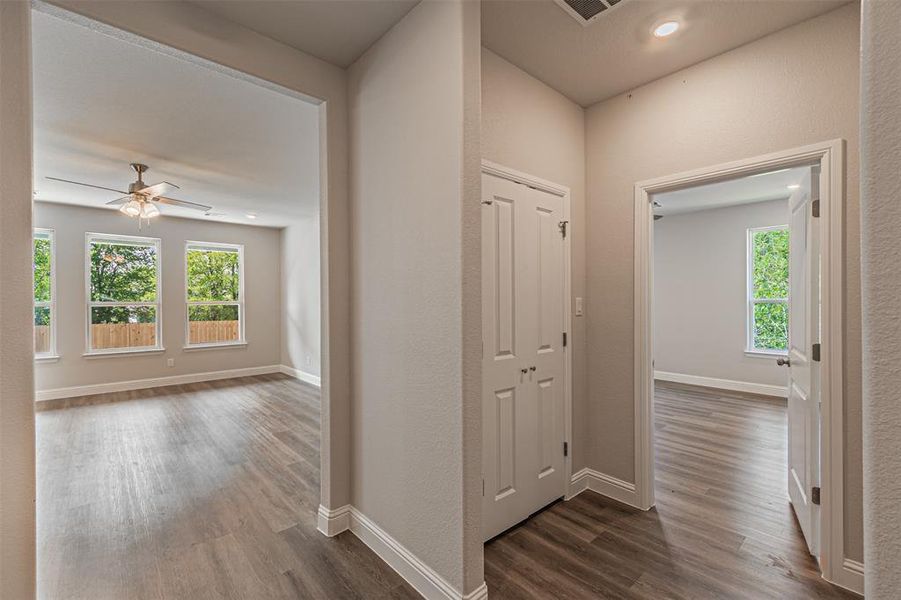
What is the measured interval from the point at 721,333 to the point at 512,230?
17.6 feet

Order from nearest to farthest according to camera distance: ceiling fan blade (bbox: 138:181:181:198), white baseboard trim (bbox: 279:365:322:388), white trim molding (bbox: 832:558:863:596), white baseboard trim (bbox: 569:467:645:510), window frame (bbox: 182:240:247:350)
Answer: white trim molding (bbox: 832:558:863:596) → white baseboard trim (bbox: 569:467:645:510) → ceiling fan blade (bbox: 138:181:181:198) → white baseboard trim (bbox: 279:365:322:388) → window frame (bbox: 182:240:247:350)

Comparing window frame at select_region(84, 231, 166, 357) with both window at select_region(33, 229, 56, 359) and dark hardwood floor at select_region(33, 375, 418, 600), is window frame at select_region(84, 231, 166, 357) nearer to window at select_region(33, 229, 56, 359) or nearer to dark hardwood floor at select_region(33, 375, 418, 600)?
window at select_region(33, 229, 56, 359)

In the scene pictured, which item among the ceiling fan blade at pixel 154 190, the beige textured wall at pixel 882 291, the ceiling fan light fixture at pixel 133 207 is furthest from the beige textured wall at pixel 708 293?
the ceiling fan light fixture at pixel 133 207

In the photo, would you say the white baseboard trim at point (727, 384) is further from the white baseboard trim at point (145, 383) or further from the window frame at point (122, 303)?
the window frame at point (122, 303)

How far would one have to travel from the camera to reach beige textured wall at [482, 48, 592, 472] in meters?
2.24

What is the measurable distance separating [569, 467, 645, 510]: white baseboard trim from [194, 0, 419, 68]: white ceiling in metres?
3.05

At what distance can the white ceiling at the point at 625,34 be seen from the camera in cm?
189

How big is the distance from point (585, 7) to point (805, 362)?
2.29 m

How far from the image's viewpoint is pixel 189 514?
254 centimetres

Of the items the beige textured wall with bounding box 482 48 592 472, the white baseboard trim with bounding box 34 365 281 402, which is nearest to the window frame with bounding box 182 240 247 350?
the white baseboard trim with bounding box 34 365 281 402

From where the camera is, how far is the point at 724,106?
88.4 inches

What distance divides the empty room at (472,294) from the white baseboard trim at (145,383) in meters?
2.87

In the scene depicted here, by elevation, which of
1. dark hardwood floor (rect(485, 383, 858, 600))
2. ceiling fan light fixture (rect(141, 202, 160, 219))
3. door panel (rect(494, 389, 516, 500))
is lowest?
dark hardwood floor (rect(485, 383, 858, 600))

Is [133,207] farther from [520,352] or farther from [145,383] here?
[520,352]
